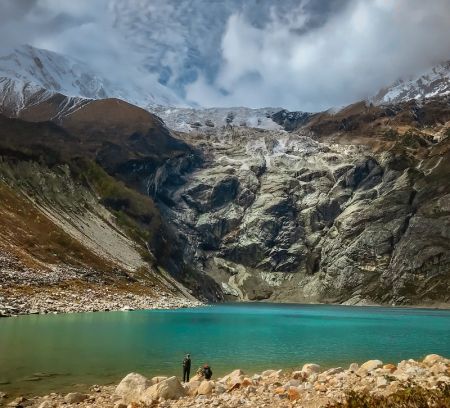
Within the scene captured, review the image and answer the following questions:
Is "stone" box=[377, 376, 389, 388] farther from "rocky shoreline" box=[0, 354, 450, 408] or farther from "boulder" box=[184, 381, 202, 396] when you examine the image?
"boulder" box=[184, 381, 202, 396]

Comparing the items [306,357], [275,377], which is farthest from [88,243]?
[275,377]

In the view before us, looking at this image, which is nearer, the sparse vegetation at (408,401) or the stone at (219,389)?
the sparse vegetation at (408,401)

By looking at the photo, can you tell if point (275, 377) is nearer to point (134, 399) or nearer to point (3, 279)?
point (134, 399)

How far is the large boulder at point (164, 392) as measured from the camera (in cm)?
2439

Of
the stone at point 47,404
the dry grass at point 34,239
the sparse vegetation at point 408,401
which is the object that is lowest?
the stone at point 47,404

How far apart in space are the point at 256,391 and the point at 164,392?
461 centimetres

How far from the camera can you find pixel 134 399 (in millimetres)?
25484

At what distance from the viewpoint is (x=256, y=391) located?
24062 millimetres

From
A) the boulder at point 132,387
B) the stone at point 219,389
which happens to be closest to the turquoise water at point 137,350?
the boulder at point 132,387

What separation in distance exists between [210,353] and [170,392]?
2831 cm

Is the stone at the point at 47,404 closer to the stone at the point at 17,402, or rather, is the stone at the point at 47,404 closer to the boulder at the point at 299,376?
the stone at the point at 17,402

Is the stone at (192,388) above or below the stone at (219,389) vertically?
below

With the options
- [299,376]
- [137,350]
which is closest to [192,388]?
[299,376]

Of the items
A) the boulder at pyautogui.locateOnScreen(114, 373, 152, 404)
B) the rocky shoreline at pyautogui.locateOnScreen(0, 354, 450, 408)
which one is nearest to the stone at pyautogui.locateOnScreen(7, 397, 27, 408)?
the rocky shoreline at pyautogui.locateOnScreen(0, 354, 450, 408)
